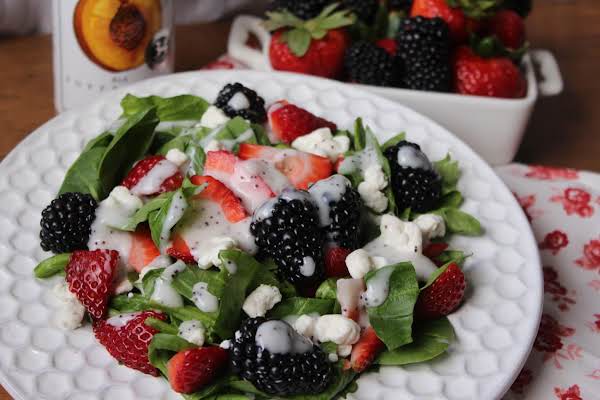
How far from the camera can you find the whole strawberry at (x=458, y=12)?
6.16 ft

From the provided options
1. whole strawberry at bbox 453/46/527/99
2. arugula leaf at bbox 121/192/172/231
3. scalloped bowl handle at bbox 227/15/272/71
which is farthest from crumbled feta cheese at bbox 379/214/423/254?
scalloped bowl handle at bbox 227/15/272/71

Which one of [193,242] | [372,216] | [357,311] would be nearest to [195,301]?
[193,242]

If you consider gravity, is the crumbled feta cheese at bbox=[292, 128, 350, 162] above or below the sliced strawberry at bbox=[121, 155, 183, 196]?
above

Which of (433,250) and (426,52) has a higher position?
(426,52)

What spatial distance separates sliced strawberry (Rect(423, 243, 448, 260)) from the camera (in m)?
1.40

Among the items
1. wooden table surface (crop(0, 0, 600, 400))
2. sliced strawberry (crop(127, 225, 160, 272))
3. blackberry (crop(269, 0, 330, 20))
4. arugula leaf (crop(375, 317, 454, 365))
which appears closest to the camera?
arugula leaf (crop(375, 317, 454, 365))

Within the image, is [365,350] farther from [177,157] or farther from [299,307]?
[177,157]

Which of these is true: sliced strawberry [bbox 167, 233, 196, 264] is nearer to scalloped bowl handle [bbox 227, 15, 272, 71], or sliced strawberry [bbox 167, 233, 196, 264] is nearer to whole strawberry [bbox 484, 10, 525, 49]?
scalloped bowl handle [bbox 227, 15, 272, 71]

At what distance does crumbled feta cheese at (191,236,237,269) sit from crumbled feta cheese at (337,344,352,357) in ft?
0.66

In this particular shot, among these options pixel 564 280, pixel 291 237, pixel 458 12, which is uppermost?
pixel 458 12

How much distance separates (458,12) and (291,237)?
82 centimetres

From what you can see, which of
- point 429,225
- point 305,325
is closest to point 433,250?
point 429,225

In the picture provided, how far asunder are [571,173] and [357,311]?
851mm

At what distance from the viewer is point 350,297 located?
1.27 metres
